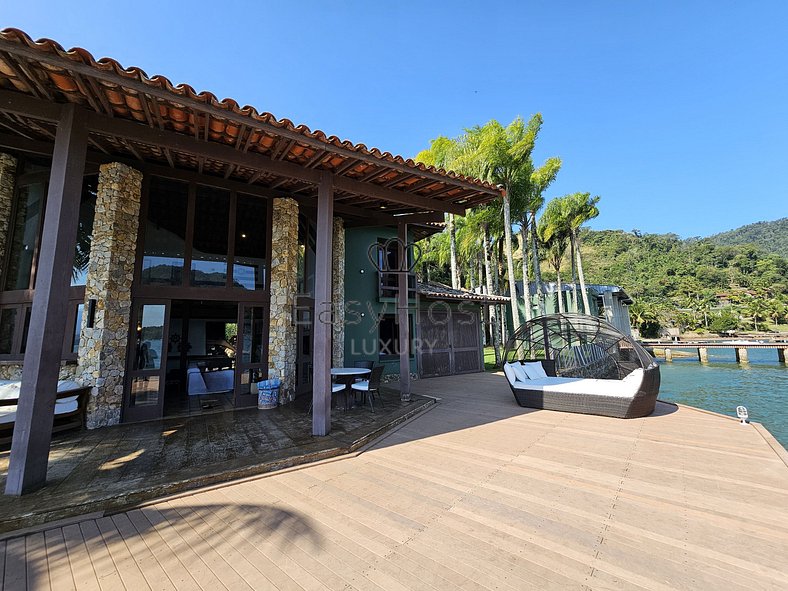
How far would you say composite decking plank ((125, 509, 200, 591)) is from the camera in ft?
6.00

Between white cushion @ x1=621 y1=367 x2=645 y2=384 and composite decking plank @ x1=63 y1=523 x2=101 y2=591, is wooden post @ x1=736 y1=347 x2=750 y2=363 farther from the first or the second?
composite decking plank @ x1=63 y1=523 x2=101 y2=591

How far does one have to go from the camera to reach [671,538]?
87.3 inches

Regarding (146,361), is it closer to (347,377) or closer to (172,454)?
(172,454)

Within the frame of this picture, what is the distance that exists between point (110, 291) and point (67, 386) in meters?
1.46

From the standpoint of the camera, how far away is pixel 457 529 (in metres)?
2.35

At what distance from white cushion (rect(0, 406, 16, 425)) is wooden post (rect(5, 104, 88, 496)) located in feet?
5.75

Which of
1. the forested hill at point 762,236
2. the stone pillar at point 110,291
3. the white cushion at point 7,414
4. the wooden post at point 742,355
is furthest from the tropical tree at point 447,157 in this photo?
the forested hill at point 762,236

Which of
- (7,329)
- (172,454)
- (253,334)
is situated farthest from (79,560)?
(7,329)

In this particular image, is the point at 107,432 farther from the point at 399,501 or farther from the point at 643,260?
the point at 643,260

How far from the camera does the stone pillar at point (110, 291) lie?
4871 millimetres

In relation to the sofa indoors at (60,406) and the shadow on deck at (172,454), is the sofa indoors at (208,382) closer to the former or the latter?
the shadow on deck at (172,454)

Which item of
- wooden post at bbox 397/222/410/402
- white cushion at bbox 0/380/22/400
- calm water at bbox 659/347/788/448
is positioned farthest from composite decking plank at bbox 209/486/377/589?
calm water at bbox 659/347/788/448

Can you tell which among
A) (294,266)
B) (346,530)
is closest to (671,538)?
(346,530)

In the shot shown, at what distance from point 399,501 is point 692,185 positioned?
182 ft
